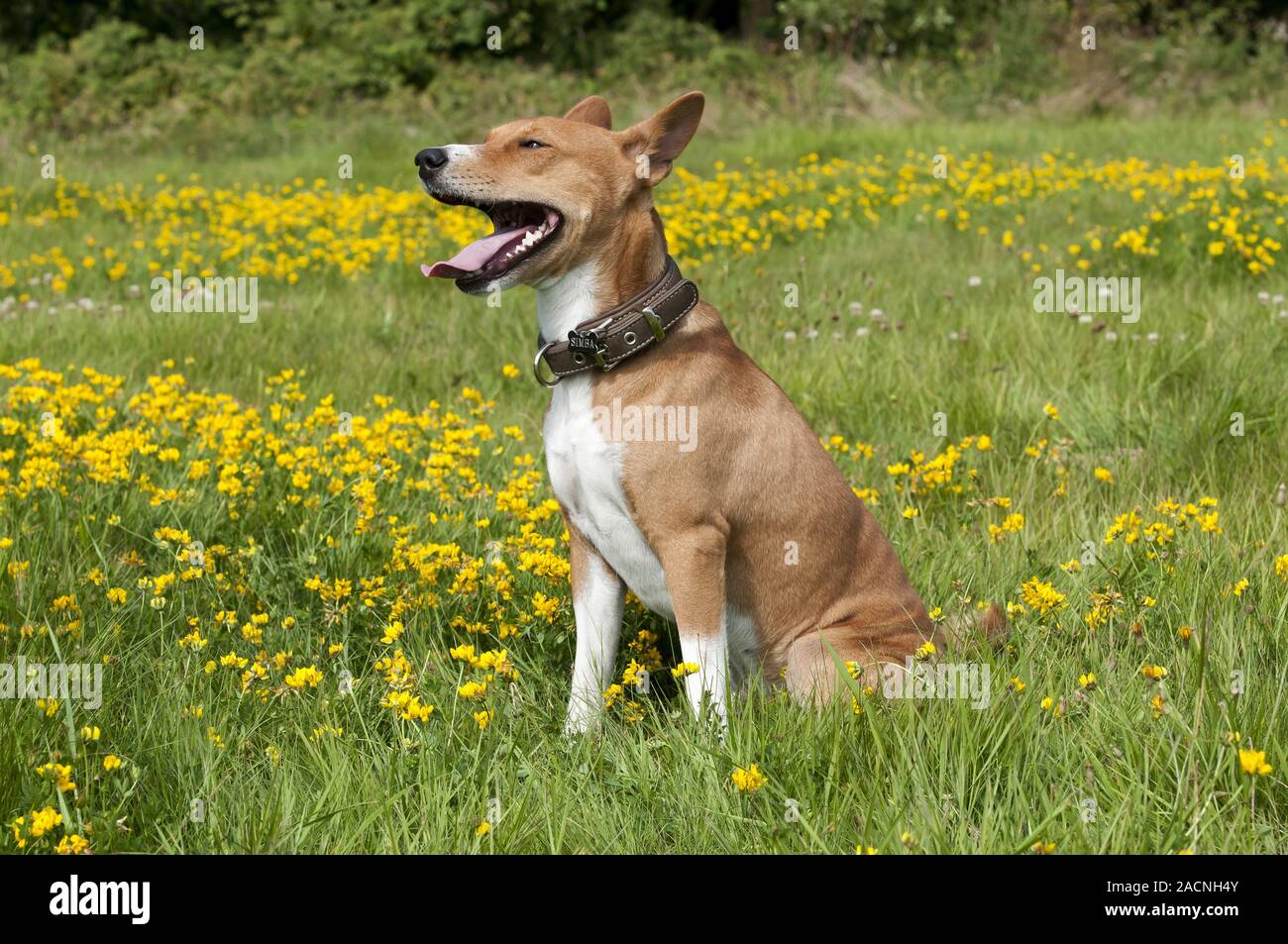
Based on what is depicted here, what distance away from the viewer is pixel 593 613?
11.5 feet

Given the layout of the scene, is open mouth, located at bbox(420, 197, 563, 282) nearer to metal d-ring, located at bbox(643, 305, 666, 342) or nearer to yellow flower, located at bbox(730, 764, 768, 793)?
metal d-ring, located at bbox(643, 305, 666, 342)

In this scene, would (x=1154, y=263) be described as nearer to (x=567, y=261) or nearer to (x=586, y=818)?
(x=567, y=261)

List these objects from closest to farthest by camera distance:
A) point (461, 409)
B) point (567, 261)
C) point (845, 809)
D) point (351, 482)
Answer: point (845, 809)
point (567, 261)
point (351, 482)
point (461, 409)

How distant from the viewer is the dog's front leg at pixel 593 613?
3461mm

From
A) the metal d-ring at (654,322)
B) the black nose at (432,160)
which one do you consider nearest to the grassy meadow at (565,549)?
the metal d-ring at (654,322)

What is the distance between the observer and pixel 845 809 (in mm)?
2627

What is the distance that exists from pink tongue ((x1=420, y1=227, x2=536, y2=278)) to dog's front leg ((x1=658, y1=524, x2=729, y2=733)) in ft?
2.85

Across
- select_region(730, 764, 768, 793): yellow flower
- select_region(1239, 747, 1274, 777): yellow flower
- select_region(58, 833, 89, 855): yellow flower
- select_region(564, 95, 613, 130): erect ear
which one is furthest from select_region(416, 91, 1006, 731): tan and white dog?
select_region(58, 833, 89, 855): yellow flower

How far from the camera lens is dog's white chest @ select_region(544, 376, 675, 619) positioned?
3.28 metres

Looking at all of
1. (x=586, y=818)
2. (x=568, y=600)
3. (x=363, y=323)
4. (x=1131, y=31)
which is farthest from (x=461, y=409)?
(x=1131, y=31)

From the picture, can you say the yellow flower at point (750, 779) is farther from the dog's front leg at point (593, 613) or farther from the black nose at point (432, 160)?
the black nose at point (432, 160)

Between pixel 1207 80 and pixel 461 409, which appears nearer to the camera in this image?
pixel 461 409

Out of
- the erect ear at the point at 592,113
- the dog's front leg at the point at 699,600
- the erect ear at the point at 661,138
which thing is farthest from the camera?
the erect ear at the point at 592,113
